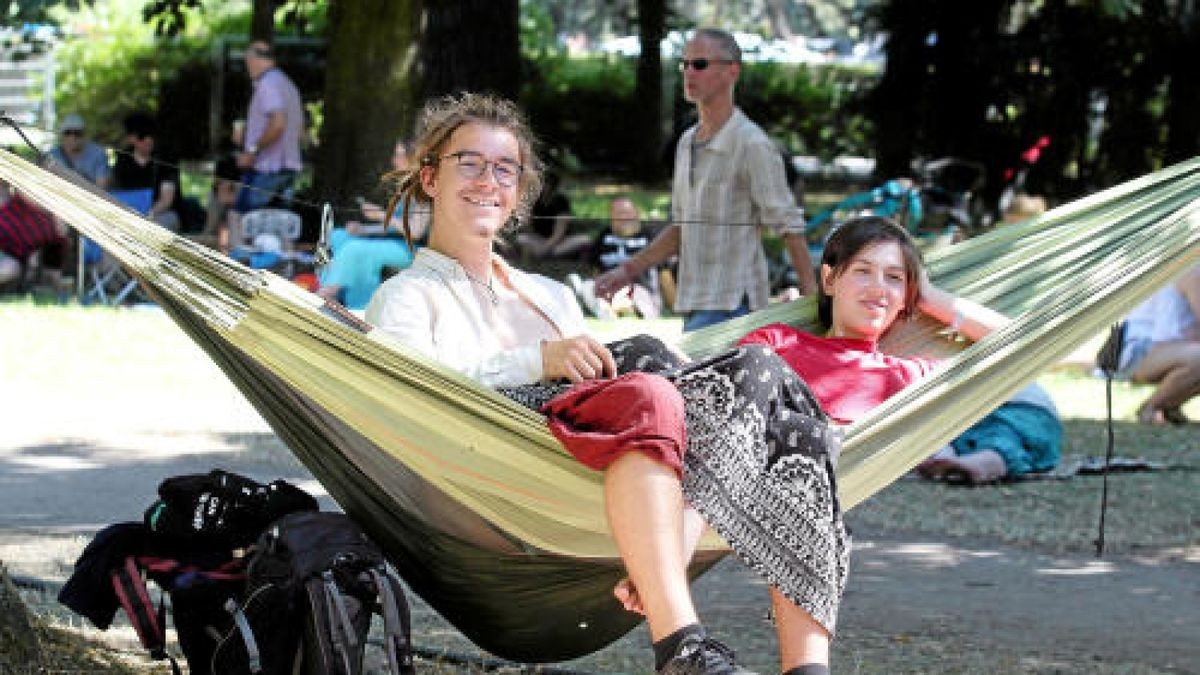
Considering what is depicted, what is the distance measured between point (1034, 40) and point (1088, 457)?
925cm

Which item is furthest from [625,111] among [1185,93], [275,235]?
[275,235]

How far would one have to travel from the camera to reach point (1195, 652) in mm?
4559

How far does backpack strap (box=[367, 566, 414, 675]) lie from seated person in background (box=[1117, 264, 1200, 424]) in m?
4.99

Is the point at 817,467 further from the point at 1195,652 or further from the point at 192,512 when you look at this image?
the point at 1195,652

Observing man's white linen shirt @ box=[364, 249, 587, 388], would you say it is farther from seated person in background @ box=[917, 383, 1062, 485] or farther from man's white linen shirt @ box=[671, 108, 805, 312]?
seated person in background @ box=[917, 383, 1062, 485]

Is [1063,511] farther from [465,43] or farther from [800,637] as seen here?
[465,43]

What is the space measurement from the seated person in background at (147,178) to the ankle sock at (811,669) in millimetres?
9574

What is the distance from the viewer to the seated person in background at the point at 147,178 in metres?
12.7

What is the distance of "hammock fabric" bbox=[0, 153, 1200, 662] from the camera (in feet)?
10.9

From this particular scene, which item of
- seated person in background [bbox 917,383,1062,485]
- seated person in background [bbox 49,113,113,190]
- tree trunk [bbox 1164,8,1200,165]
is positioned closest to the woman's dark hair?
seated person in background [bbox 917,383,1062,485]

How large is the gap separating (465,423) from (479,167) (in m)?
0.70

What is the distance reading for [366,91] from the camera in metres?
11.6

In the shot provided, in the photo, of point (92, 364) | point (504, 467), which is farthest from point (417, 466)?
point (92, 364)

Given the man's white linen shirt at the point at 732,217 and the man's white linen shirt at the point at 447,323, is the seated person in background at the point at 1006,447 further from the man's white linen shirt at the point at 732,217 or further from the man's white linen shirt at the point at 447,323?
the man's white linen shirt at the point at 447,323
